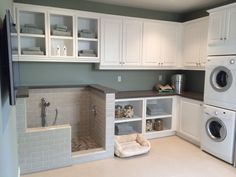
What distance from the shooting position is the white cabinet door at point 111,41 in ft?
12.1

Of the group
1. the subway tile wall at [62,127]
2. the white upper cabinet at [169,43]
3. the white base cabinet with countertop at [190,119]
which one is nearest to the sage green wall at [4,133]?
the subway tile wall at [62,127]

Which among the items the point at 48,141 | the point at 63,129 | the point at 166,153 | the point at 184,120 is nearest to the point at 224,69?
the point at 184,120

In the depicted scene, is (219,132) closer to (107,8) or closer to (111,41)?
(111,41)

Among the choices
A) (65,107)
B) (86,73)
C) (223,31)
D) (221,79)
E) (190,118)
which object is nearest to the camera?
(223,31)

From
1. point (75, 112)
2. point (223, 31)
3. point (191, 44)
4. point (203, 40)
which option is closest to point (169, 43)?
point (191, 44)

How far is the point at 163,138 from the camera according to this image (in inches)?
161

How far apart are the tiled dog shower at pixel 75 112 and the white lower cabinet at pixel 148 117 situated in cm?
49

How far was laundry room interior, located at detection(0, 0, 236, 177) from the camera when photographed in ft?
9.33

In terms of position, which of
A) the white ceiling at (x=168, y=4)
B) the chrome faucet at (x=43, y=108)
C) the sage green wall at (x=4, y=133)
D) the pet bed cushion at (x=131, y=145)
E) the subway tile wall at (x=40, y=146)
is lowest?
the pet bed cushion at (x=131, y=145)

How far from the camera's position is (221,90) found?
3057mm

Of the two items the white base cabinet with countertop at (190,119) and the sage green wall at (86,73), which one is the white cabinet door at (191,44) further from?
the white base cabinet with countertop at (190,119)

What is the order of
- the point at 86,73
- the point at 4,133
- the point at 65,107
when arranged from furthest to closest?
the point at 86,73 < the point at 65,107 < the point at 4,133

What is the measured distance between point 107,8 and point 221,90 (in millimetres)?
2570

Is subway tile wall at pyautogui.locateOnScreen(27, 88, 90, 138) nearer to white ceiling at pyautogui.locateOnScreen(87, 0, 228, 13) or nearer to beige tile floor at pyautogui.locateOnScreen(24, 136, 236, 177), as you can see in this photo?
beige tile floor at pyautogui.locateOnScreen(24, 136, 236, 177)
